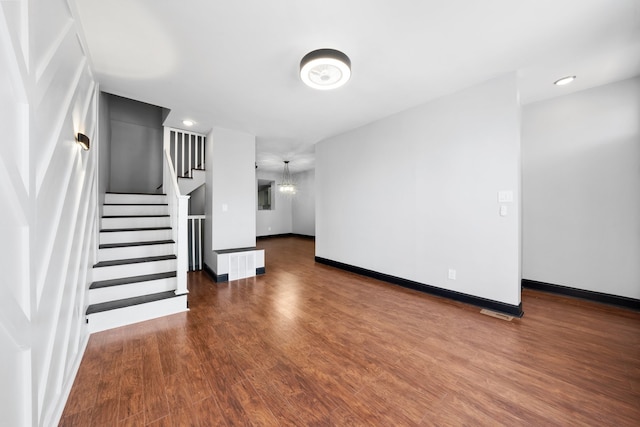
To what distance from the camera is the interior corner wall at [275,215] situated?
29.8ft

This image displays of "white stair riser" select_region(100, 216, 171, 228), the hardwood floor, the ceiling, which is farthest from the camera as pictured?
"white stair riser" select_region(100, 216, 171, 228)

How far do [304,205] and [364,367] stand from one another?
7.78 m

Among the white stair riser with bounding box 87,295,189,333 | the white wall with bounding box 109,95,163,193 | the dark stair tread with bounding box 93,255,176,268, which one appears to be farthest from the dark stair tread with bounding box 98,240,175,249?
the white wall with bounding box 109,95,163,193

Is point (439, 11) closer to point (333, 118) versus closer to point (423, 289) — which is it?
point (333, 118)

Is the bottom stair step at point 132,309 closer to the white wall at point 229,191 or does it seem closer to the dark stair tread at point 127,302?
the dark stair tread at point 127,302

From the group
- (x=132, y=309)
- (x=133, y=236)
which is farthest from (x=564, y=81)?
(x=133, y=236)

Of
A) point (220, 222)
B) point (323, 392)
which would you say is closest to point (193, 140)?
point (220, 222)

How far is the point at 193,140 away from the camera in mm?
5004

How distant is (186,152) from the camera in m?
4.89

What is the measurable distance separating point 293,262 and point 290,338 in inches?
124

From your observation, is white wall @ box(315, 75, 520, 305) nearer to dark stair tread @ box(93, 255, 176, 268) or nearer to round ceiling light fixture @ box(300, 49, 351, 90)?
round ceiling light fixture @ box(300, 49, 351, 90)

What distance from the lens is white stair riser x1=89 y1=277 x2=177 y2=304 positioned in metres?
2.51

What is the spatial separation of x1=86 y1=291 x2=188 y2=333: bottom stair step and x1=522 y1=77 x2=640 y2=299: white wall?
4962 mm

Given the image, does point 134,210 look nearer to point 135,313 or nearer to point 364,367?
point 135,313
